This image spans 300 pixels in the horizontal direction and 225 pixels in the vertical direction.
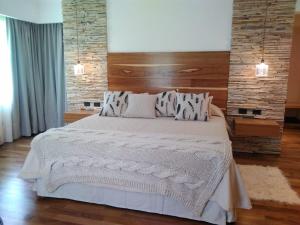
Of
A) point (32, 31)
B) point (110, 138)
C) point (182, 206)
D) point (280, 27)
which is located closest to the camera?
point (182, 206)

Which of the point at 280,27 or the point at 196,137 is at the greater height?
the point at 280,27

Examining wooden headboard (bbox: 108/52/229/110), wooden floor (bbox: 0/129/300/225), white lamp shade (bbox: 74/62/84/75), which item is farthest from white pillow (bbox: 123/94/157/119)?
wooden floor (bbox: 0/129/300/225)

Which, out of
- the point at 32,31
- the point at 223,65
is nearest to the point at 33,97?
the point at 32,31

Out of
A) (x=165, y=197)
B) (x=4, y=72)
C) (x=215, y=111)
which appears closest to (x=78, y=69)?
(x=4, y=72)

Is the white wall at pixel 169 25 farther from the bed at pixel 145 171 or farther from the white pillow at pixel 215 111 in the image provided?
the bed at pixel 145 171

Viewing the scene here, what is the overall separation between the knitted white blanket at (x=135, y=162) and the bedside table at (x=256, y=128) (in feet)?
4.70

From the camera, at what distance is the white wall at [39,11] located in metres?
4.32

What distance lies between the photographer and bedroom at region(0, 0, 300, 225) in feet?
7.58

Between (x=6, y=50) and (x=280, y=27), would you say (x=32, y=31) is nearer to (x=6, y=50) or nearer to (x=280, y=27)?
(x=6, y=50)

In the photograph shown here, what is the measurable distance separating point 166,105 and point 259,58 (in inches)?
62.0

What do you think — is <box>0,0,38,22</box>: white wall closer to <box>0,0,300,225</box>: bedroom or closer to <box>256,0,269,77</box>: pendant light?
<box>0,0,300,225</box>: bedroom

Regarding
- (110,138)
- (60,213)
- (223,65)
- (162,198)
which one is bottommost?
(60,213)

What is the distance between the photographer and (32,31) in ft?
16.0

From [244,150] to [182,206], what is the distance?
7.35ft
